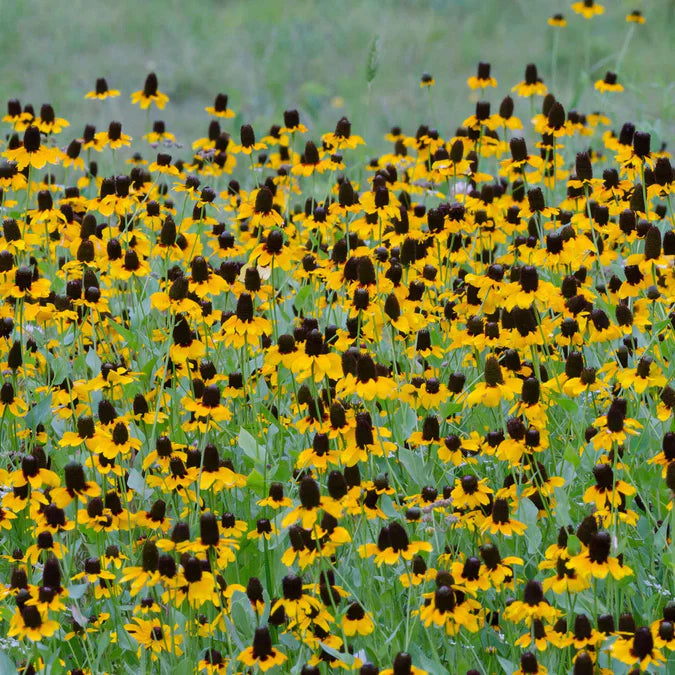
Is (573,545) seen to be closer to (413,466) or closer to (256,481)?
(413,466)

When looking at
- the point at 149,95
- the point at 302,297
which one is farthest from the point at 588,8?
the point at 302,297

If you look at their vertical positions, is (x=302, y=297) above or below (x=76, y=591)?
above

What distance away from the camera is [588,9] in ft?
15.4

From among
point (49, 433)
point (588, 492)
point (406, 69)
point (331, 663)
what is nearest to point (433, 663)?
point (331, 663)

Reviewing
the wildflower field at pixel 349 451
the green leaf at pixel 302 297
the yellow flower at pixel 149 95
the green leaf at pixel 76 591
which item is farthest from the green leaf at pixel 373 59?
the green leaf at pixel 76 591

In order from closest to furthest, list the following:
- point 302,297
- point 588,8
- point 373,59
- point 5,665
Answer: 1. point 5,665
2. point 302,297
3. point 373,59
4. point 588,8

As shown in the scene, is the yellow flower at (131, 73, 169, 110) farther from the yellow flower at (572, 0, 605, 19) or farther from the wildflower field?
the yellow flower at (572, 0, 605, 19)

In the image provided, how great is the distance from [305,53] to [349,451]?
22.2 feet

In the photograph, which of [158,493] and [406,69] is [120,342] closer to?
[158,493]

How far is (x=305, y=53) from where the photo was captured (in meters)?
8.43

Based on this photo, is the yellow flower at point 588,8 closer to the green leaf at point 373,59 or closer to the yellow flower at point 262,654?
the green leaf at point 373,59

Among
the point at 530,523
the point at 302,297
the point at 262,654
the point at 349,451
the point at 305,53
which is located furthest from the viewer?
the point at 305,53

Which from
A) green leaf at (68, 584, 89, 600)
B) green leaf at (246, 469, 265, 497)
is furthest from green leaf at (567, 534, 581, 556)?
green leaf at (68, 584, 89, 600)

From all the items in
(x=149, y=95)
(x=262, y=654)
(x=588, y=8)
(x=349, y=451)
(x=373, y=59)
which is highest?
(x=588, y=8)
